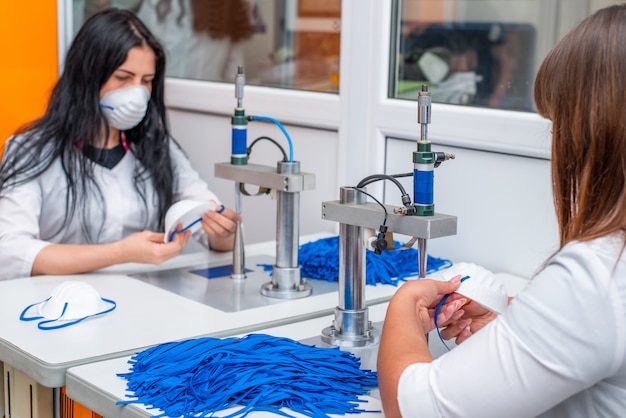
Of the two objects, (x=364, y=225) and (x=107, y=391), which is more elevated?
(x=364, y=225)

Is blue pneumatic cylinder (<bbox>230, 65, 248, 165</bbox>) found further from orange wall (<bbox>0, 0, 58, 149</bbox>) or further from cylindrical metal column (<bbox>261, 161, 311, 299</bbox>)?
orange wall (<bbox>0, 0, 58, 149</bbox>)

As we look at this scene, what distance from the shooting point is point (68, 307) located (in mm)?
1411

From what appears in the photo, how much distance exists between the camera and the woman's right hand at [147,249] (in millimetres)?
1751

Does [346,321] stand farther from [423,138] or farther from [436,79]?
[436,79]

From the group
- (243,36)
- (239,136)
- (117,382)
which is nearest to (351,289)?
(117,382)

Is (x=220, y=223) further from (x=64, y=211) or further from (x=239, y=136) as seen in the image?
(x=64, y=211)

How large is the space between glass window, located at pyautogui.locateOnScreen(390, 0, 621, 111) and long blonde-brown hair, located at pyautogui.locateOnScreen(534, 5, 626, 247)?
3.59 ft

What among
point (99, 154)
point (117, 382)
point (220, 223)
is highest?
point (99, 154)

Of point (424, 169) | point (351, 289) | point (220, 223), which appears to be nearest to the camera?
point (424, 169)

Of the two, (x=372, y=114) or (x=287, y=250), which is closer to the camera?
(x=287, y=250)

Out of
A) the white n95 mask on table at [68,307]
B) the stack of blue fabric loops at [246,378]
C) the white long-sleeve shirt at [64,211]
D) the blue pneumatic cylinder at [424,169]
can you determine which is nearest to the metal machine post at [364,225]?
the blue pneumatic cylinder at [424,169]

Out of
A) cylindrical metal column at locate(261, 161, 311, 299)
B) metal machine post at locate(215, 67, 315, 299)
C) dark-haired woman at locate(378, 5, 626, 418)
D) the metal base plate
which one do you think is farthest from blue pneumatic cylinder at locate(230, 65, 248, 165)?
dark-haired woman at locate(378, 5, 626, 418)

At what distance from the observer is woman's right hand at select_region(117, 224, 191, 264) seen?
5.74 feet

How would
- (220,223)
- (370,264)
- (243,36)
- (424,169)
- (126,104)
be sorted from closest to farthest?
(424,169) < (370,264) < (220,223) < (126,104) < (243,36)
